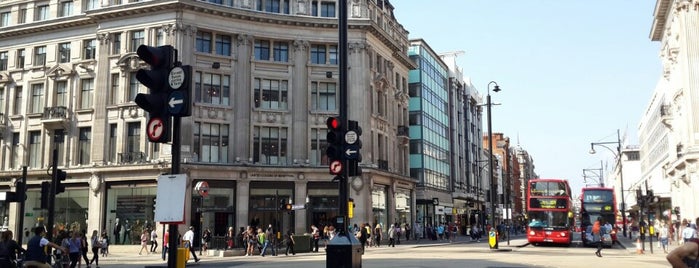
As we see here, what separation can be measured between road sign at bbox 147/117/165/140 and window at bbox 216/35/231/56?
37966mm

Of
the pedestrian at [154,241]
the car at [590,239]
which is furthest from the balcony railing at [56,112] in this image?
the car at [590,239]

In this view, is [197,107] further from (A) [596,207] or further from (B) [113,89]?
(A) [596,207]

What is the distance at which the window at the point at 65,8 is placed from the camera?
152 ft

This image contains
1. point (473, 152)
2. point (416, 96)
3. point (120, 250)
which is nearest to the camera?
point (120, 250)

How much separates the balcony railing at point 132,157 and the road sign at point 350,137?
105 feet

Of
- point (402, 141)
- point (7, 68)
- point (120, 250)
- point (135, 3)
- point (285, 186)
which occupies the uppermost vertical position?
point (135, 3)

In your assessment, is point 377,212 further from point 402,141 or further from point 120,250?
point 120,250

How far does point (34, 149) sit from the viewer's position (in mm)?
45906

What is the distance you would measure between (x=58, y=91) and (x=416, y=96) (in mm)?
33486

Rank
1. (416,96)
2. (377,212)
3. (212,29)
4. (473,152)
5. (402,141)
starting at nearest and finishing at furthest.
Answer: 1. (212,29)
2. (377,212)
3. (402,141)
4. (416,96)
5. (473,152)

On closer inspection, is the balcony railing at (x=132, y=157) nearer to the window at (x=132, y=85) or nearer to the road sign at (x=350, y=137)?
the window at (x=132, y=85)

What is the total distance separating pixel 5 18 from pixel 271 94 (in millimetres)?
22157

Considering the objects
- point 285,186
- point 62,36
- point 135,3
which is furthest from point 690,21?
point 62,36

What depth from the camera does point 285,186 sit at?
146ft
